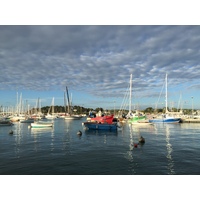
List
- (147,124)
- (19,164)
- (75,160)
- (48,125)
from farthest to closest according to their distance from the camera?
(147,124), (48,125), (75,160), (19,164)

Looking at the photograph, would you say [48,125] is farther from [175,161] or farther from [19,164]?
→ [175,161]

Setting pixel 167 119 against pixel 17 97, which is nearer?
pixel 167 119

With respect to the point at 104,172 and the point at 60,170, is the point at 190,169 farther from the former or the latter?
the point at 60,170

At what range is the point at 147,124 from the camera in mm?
74250

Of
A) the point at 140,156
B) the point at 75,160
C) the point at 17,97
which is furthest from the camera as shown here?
the point at 17,97

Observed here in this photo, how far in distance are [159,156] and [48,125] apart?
150 feet

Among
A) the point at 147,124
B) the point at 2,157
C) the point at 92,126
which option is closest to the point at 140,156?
the point at 2,157

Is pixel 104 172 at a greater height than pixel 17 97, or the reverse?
pixel 17 97

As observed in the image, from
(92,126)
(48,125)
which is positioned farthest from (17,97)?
(92,126)

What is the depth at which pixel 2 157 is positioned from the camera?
24.4m

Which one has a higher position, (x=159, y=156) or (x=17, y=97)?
(x=17, y=97)

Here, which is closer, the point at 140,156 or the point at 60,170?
the point at 60,170

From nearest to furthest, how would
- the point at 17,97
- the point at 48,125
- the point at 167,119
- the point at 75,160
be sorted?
1. the point at 75,160
2. the point at 48,125
3. the point at 167,119
4. the point at 17,97

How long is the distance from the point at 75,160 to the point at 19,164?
583cm
